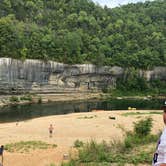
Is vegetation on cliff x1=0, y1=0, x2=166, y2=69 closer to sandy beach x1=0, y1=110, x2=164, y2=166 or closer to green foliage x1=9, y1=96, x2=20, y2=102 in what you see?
green foliage x1=9, y1=96, x2=20, y2=102

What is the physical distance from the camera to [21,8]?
103m

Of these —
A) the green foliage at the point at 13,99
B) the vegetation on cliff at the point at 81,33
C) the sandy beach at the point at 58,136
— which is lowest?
the green foliage at the point at 13,99

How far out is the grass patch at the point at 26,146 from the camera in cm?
2497

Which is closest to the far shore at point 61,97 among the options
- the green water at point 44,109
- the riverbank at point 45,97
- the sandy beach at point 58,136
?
the riverbank at point 45,97

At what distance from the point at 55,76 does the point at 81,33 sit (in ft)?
Answer: 65.7

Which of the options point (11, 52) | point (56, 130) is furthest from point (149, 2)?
point (56, 130)

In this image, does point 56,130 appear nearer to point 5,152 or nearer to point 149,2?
point 5,152

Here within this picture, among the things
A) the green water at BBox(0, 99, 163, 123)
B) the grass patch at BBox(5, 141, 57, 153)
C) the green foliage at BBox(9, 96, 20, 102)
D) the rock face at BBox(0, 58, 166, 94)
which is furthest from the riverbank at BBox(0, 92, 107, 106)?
the grass patch at BBox(5, 141, 57, 153)

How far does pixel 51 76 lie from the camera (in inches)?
3364

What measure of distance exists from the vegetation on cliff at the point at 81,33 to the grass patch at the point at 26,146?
176ft

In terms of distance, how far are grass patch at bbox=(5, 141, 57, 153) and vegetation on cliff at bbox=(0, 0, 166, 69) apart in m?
53.6

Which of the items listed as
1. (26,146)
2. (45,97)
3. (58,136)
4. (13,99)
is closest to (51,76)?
(45,97)

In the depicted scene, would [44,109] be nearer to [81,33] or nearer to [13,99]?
[13,99]

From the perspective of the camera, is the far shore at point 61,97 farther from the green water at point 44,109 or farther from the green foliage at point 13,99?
the green water at point 44,109
